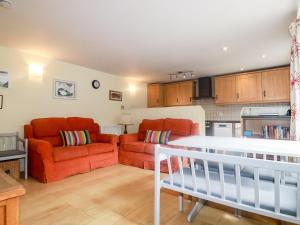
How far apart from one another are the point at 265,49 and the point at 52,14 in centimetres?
337

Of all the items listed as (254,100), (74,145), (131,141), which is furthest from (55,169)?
(254,100)

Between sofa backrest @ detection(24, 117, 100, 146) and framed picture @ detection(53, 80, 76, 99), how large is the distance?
53 cm

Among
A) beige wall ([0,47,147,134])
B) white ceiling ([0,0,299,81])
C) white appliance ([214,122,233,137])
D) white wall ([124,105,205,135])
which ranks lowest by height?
white appliance ([214,122,233,137])

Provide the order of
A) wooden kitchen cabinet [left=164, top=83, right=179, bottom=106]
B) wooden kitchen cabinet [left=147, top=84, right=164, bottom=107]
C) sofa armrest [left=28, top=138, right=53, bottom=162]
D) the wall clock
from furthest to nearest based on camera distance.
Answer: wooden kitchen cabinet [left=147, top=84, right=164, bottom=107]
wooden kitchen cabinet [left=164, top=83, right=179, bottom=106]
the wall clock
sofa armrest [left=28, top=138, right=53, bottom=162]

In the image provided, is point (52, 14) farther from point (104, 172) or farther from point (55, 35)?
point (104, 172)

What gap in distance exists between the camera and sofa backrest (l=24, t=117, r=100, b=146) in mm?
3299

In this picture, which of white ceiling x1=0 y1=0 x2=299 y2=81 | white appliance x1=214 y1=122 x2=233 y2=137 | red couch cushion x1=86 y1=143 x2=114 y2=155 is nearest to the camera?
white ceiling x1=0 y1=0 x2=299 y2=81

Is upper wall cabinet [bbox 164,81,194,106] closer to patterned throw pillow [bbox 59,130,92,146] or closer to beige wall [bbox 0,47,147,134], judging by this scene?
beige wall [bbox 0,47,147,134]

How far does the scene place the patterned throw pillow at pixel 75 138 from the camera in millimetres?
3459

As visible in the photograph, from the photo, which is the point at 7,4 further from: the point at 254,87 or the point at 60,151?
the point at 254,87

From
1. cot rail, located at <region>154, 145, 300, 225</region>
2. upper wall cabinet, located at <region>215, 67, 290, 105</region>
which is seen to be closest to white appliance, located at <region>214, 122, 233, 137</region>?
upper wall cabinet, located at <region>215, 67, 290, 105</region>

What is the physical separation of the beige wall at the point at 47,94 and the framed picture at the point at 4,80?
0.20ft

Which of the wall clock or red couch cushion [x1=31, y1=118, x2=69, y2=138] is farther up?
the wall clock

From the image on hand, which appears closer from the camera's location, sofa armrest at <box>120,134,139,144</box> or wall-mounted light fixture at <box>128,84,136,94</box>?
sofa armrest at <box>120,134,139,144</box>
